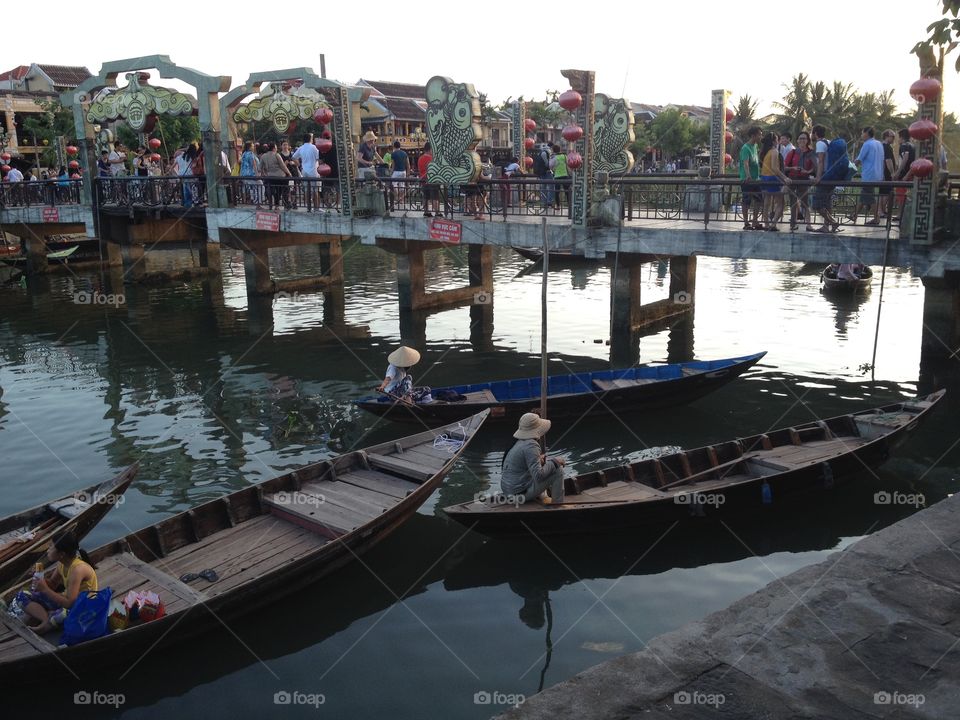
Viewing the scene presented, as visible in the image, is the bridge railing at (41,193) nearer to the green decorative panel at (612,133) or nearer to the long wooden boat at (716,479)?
the green decorative panel at (612,133)

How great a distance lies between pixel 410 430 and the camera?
1532 centimetres

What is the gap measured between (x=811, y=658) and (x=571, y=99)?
1319 centimetres

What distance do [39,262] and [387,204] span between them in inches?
707

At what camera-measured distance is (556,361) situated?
20031 millimetres

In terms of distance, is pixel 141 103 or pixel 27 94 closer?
pixel 141 103

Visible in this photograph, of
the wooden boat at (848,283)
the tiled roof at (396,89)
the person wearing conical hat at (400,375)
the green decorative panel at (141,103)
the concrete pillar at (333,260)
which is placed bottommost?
the person wearing conical hat at (400,375)

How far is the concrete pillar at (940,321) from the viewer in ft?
50.9

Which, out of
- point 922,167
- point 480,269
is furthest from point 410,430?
point 480,269

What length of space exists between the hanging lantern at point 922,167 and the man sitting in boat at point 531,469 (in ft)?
27.5

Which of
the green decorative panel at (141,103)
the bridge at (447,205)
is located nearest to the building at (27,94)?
the bridge at (447,205)

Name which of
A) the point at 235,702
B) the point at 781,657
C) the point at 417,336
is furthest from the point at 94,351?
the point at 781,657

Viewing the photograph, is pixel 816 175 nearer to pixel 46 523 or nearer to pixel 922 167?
pixel 922 167

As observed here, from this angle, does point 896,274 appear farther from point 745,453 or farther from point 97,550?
point 97,550

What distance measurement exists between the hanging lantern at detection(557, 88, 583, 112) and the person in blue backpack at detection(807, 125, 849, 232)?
4.66 meters
